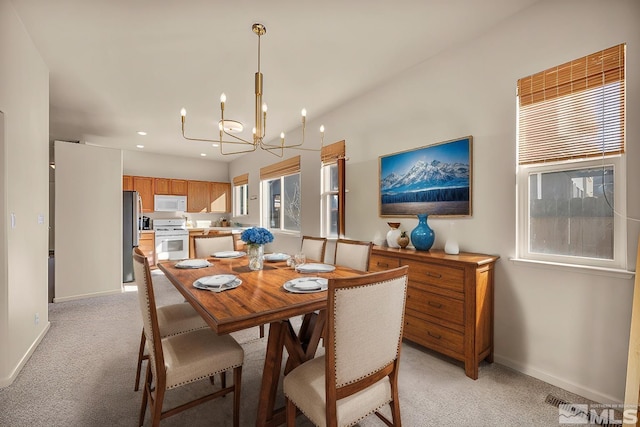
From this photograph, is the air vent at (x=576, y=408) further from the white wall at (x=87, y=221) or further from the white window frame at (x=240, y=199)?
the white window frame at (x=240, y=199)

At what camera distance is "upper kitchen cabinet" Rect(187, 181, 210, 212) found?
6.71 m

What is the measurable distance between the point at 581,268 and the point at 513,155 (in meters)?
0.90

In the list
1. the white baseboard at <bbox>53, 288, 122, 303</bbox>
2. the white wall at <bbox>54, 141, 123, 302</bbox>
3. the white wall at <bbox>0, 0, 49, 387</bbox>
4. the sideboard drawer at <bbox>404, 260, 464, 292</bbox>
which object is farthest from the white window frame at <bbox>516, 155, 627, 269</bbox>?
the white baseboard at <bbox>53, 288, 122, 303</bbox>

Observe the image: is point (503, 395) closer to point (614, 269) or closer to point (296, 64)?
point (614, 269)

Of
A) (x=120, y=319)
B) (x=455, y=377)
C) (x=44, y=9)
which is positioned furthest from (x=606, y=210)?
(x=120, y=319)

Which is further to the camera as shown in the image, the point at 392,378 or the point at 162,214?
the point at 162,214

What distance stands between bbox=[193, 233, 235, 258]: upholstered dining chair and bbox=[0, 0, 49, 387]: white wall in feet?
4.31

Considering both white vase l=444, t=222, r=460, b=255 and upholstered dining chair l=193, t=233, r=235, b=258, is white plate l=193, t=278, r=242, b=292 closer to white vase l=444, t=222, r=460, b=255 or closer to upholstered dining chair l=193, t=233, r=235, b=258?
upholstered dining chair l=193, t=233, r=235, b=258

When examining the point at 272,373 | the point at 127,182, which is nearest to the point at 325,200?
the point at 272,373

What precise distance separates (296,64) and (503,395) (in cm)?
316

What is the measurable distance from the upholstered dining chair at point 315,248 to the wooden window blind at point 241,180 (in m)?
4.00

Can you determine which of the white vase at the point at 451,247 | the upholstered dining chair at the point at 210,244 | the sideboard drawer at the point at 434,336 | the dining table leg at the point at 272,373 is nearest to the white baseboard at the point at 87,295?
the upholstered dining chair at the point at 210,244

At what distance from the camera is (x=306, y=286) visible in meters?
1.60

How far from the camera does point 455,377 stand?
2.04 m
